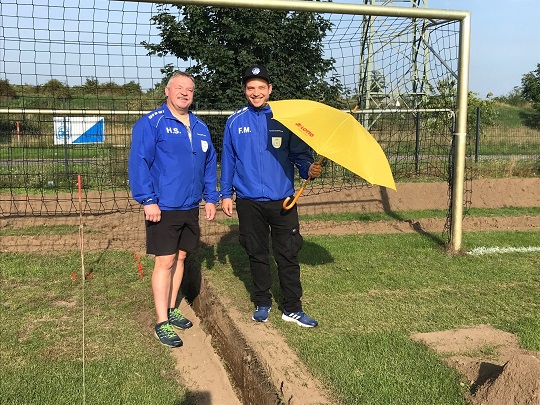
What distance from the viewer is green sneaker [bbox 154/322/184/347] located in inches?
177

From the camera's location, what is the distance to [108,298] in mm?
5566

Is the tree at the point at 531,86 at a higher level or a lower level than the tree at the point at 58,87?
higher

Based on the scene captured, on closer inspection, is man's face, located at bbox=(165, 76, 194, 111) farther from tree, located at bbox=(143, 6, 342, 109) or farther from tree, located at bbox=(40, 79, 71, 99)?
tree, located at bbox=(143, 6, 342, 109)

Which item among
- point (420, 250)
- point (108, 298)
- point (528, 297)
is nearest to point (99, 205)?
point (108, 298)

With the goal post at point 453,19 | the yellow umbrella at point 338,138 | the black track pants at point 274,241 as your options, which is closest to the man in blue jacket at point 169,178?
the black track pants at point 274,241

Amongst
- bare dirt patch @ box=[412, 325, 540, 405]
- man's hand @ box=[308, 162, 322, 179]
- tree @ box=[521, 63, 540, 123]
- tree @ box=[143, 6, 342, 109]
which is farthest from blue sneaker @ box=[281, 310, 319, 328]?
tree @ box=[521, 63, 540, 123]

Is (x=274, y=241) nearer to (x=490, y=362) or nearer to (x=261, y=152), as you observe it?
(x=261, y=152)

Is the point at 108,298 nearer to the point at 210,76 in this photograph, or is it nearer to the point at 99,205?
the point at 99,205

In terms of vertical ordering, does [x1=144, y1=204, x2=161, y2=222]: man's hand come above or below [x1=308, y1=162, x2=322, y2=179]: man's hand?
below

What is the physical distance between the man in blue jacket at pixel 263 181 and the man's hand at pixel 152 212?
24.4 inches

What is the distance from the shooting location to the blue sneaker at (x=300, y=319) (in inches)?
179

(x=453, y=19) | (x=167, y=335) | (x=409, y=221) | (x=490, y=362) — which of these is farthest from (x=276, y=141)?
(x=409, y=221)

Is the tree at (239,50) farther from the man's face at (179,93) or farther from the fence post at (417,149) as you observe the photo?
the man's face at (179,93)

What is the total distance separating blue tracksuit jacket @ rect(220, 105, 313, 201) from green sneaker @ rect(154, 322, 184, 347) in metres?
1.34
